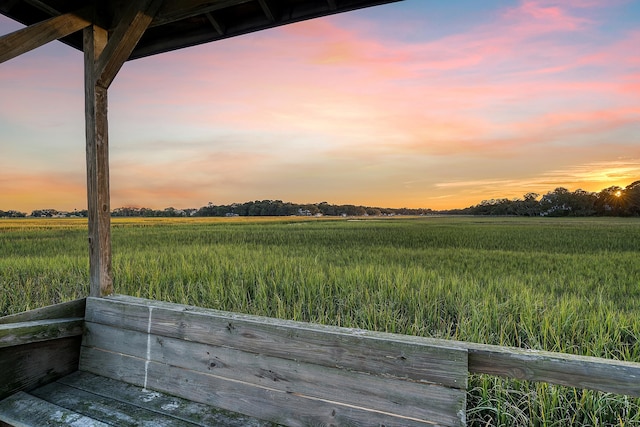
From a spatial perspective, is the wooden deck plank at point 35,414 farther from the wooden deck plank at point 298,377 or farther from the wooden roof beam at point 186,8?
the wooden roof beam at point 186,8

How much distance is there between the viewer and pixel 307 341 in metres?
2.06

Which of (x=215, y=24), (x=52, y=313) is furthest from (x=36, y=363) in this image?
(x=215, y=24)

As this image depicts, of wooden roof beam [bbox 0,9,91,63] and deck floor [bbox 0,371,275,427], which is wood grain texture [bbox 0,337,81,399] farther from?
wooden roof beam [bbox 0,9,91,63]

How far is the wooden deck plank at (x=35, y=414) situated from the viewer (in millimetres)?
2182

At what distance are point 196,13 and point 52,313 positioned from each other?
8.93 feet

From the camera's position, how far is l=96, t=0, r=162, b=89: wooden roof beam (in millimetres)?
2840

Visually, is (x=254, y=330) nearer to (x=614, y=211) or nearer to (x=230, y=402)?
(x=230, y=402)

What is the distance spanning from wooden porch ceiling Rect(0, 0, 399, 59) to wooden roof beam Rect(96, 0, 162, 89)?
19cm

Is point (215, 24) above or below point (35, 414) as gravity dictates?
above

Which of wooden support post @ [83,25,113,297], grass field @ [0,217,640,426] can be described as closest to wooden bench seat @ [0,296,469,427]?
wooden support post @ [83,25,113,297]

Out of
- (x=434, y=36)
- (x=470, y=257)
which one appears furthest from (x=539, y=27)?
(x=470, y=257)

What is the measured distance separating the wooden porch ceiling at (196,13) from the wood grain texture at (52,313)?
242 cm

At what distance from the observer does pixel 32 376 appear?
8.72 feet

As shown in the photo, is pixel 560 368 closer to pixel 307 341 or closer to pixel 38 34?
pixel 307 341
